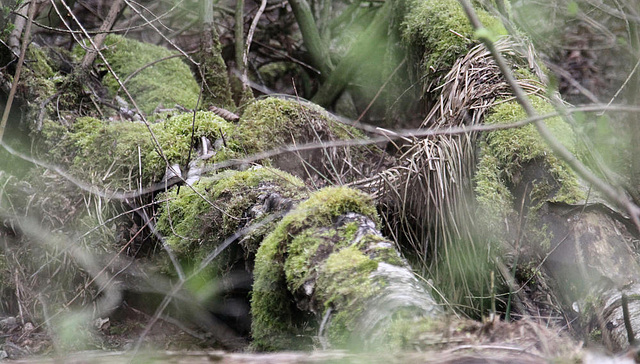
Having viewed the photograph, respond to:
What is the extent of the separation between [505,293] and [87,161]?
266 centimetres

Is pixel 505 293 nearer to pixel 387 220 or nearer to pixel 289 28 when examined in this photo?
pixel 387 220

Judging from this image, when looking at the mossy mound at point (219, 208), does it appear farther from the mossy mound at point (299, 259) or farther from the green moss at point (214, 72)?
the green moss at point (214, 72)

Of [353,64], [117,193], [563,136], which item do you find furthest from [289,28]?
[563,136]

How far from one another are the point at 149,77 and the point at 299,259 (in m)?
3.30

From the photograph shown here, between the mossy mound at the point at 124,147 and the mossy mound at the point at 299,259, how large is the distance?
119 centimetres

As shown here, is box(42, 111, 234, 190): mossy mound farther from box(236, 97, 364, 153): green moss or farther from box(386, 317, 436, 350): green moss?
box(386, 317, 436, 350): green moss

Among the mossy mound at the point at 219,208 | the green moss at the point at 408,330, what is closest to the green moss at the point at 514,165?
A: the mossy mound at the point at 219,208

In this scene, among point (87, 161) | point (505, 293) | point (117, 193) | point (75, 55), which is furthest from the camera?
point (75, 55)

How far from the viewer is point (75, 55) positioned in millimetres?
4762

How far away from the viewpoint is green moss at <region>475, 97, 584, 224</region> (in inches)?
104

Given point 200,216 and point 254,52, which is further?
point 254,52

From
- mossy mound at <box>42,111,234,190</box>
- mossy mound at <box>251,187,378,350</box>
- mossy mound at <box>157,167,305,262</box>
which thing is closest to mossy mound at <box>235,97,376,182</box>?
mossy mound at <box>42,111,234,190</box>

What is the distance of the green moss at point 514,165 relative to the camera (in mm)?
2637

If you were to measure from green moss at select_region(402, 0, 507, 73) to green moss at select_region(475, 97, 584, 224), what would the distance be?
3.11ft
